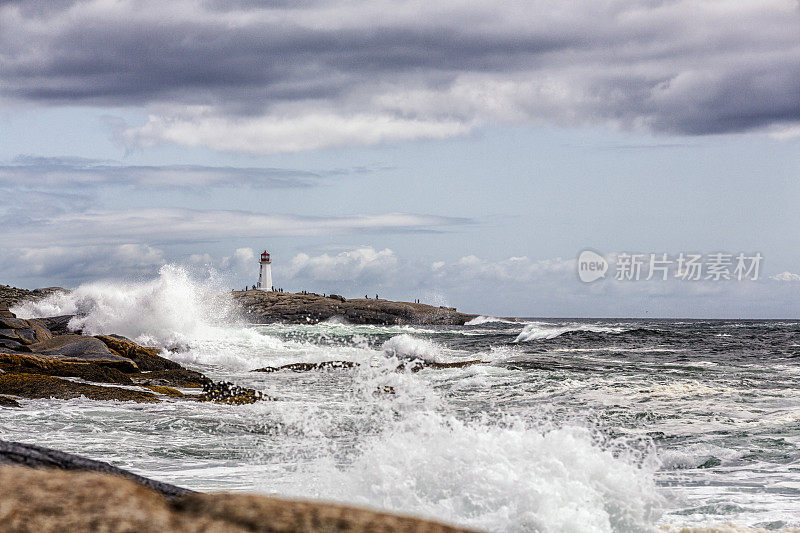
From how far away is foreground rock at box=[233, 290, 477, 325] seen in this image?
70188 millimetres

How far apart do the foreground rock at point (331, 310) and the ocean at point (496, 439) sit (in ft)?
166

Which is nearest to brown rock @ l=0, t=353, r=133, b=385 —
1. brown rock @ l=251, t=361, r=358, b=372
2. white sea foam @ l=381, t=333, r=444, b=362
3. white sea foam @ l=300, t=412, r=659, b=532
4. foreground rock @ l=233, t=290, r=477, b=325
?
brown rock @ l=251, t=361, r=358, b=372

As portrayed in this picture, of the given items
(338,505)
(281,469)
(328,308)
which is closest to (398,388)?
(281,469)

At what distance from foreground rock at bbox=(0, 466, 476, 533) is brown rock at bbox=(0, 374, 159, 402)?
33.8 feet

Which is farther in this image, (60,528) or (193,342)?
(193,342)

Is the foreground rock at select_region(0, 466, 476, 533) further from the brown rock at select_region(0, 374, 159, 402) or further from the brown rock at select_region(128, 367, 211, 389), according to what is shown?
the brown rock at select_region(128, 367, 211, 389)

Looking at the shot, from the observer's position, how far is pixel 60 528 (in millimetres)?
1412

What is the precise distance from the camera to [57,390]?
11242mm

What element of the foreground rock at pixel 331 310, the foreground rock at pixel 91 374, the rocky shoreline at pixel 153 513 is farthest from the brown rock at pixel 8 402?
the foreground rock at pixel 331 310

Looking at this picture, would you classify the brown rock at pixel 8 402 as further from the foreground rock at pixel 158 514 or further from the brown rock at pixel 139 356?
the foreground rock at pixel 158 514

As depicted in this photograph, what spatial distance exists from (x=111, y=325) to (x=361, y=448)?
24.1 m

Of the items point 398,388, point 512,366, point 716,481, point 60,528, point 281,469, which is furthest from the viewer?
point 512,366

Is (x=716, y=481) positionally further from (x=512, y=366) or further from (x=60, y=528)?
Answer: (x=512, y=366)

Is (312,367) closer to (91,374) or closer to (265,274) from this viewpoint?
(91,374)
